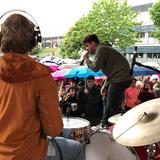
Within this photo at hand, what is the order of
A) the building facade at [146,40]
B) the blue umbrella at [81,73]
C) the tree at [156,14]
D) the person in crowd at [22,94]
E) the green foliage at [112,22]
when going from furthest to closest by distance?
the building facade at [146,40], the green foliage at [112,22], the tree at [156,14], the blue umbrella at [81,73], the person in crowd at [22,94]

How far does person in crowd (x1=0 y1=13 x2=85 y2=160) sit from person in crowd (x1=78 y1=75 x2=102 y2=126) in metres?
4.30

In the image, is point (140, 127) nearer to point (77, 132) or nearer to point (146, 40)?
point (77, 132)

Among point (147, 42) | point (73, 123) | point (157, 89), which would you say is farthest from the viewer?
point (147, 42)

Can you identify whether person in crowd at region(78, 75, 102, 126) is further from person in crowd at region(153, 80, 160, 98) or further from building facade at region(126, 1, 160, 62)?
building facade at region(126, 1, 160, 62)

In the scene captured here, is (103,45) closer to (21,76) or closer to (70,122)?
(70,122)

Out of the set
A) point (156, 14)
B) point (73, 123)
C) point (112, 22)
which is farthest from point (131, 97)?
point (112, 22)

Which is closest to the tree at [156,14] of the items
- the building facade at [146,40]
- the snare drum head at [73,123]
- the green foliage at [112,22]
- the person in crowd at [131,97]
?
the green foliage at [112,22]

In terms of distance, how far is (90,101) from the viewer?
6742 millimetres

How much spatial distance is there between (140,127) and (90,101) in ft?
13.1

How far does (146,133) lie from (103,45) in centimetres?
225

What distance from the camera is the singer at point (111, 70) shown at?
4559 mm

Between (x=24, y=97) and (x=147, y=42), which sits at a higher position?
(x=24, y=97)

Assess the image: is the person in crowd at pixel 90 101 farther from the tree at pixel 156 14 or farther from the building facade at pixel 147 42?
the building facade at pixel 147 42

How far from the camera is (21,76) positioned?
211cm
